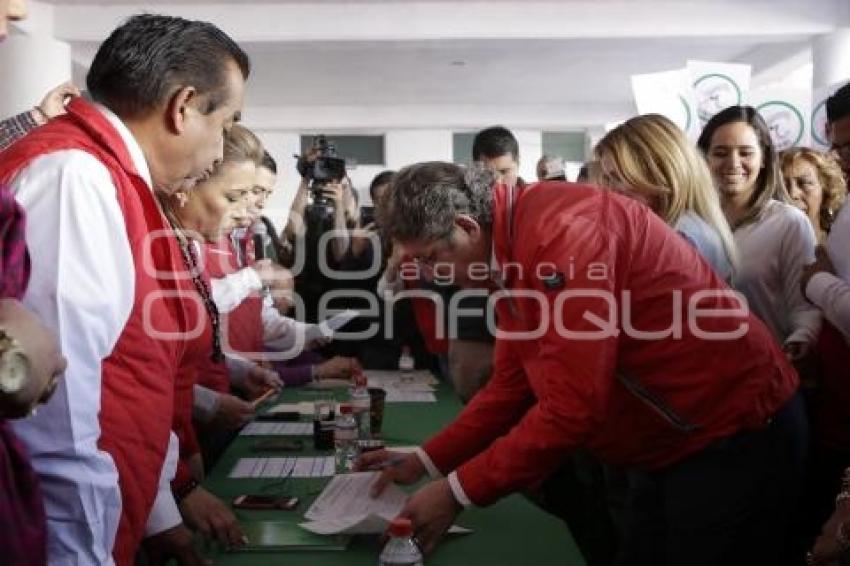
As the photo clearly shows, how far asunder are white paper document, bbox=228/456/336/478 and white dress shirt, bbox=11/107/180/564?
0.86 m

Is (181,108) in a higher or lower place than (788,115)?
lower

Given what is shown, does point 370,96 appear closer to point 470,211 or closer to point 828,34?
point 828,34

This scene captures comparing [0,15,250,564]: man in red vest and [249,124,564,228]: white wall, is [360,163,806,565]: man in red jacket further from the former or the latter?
[249,124,564,228]: white wall

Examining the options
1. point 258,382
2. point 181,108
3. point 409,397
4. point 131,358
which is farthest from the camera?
point 409,397

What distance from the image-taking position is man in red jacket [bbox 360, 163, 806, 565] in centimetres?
139

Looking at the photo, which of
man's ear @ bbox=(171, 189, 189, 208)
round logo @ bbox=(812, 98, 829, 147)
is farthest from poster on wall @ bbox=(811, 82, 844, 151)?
man's ear @ bbox=(171, 189, 189, 208)

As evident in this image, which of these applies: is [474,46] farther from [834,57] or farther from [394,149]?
[394,149]

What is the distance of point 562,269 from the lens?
1.37 metres

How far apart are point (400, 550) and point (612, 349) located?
0.47m

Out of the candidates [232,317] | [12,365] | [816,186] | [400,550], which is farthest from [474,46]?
[12,365]

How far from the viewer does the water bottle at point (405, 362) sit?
3.39m

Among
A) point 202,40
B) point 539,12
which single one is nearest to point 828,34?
point 539,12

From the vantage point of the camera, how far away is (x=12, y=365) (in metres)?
0.73

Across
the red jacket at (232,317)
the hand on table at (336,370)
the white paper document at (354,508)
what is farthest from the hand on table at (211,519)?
the hand on table at (336,370)
